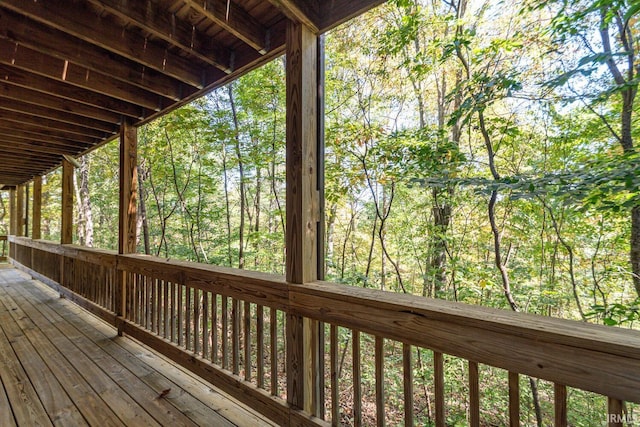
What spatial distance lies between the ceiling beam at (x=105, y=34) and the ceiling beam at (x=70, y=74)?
60 cm

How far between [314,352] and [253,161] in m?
4.21

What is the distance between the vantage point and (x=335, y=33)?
14.8ft

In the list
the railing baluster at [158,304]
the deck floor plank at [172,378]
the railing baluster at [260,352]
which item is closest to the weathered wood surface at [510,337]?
the railing baluster at [260,352]

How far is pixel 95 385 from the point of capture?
2.23 metres

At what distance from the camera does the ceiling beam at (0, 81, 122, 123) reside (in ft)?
9.30

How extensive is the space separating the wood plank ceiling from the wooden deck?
8.00 ft

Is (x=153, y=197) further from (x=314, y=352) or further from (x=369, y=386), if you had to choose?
(x=314, y=352)

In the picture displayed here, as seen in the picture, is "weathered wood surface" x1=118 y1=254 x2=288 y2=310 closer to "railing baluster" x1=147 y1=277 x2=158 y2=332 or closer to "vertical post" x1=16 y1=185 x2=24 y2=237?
"railing baluster" x1=147 y1=277 x2=158 y2=332

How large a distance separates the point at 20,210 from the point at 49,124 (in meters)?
6.75

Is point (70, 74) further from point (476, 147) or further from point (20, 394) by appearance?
point (476, 147)

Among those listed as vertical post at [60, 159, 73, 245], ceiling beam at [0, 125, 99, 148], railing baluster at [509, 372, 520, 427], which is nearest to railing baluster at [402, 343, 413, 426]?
railing baluster at [509, 372, 520, 427]

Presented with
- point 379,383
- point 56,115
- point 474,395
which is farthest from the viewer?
point 56,115

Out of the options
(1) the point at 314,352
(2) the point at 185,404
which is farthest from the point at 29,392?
(1) the point at 314,352

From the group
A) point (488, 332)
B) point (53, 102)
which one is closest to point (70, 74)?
point (53, 102)
